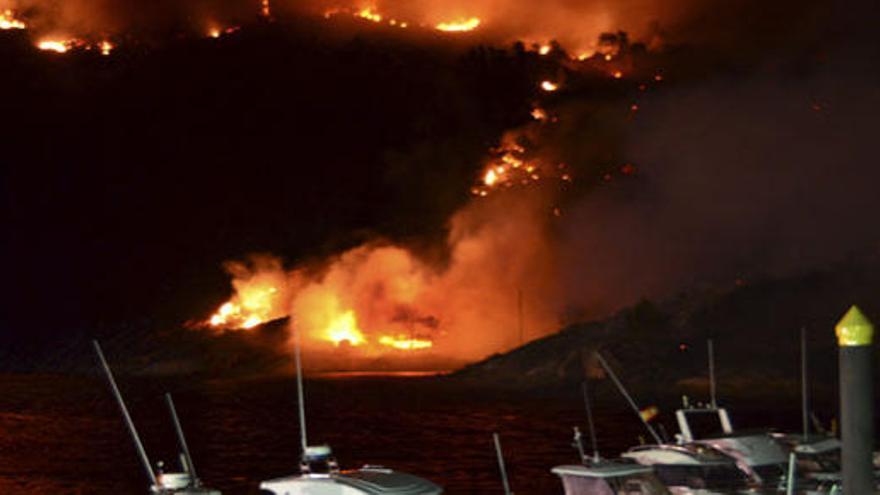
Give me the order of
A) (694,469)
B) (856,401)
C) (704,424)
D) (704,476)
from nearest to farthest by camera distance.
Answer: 1. (856,401)
2. (704,476)
3. (694,469)
4. (704,424)

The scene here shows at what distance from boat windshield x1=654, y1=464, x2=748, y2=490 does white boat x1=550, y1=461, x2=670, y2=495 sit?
2955mm

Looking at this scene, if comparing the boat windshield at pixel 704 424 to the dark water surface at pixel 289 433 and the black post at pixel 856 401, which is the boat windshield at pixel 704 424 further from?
the black post at pixel 856 401

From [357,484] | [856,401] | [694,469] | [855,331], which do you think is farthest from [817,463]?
[855,331]

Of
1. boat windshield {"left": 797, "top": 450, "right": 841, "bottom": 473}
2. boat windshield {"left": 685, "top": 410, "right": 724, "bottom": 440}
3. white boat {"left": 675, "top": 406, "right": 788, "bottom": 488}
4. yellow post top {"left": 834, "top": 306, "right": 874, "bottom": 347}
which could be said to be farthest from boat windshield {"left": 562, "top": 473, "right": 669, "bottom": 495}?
boat windshield {"left": 685, "top": 410, "right": 724, "bottom": 440}

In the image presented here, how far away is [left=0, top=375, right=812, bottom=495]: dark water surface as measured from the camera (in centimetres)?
7238

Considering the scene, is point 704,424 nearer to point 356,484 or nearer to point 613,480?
point 613,480

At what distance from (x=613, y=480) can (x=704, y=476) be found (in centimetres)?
455

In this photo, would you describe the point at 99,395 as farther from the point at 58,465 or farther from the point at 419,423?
the point at 58,465

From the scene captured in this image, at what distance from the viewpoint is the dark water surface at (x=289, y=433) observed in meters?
72.4

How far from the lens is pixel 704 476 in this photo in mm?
31906

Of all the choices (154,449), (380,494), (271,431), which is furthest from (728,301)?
(380,494)

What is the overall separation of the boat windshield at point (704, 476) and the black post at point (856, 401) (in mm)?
15394

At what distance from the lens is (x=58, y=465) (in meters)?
82.2

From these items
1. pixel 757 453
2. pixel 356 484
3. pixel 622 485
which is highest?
pixel 356 484
